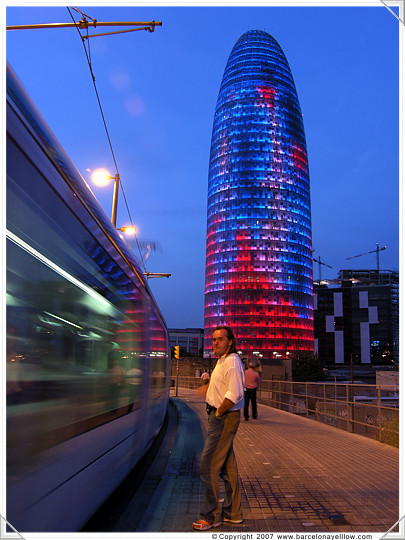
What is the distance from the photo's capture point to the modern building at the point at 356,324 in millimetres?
135000

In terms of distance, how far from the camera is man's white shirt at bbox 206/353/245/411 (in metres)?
4.14

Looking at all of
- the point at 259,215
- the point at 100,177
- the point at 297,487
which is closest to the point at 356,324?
the point at 259,215

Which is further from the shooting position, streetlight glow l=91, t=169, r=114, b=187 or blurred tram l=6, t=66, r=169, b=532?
streetlight glow l=91, t=169, r=114, b=187

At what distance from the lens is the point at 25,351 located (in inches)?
99.4

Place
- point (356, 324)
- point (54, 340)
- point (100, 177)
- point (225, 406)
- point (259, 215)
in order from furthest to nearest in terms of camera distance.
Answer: point (356, 324) < point (259, 215) < point (100, 177) < point (225, 406) < point (54, 340)

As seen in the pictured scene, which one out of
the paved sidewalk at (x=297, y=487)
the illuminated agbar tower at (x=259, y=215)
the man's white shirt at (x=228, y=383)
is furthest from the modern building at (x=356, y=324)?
the man's white shirt at (x=228, y=383)

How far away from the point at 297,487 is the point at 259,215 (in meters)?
100

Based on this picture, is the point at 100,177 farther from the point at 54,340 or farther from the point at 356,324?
the point at 356,324

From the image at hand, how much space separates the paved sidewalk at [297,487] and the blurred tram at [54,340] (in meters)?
1.06

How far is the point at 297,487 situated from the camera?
545 cm

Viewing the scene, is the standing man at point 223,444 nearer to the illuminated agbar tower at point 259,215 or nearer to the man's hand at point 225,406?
the man's hand at point 225,406

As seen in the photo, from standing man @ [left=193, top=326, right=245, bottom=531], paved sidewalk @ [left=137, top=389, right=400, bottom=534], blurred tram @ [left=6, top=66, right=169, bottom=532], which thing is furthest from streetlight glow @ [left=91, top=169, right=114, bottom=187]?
standing man @ [left=193, top=326, right=245, bottom=531]

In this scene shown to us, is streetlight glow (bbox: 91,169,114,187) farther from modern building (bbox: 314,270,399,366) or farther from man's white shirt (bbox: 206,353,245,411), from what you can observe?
modern building (bbox: 314,270,399,366)

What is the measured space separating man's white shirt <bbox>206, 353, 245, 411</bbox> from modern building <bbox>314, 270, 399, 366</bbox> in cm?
13517
